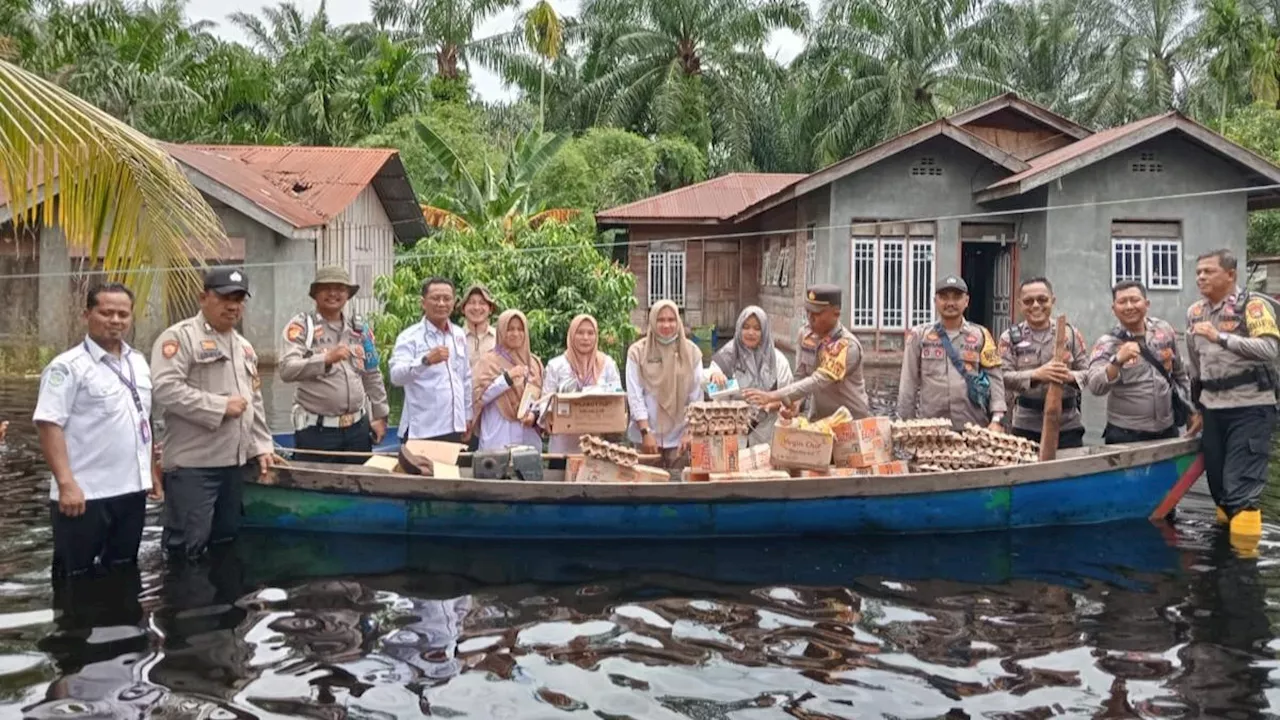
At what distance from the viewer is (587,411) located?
7.92 m

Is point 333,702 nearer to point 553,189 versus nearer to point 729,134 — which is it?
point 553,189

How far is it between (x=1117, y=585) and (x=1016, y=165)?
14.7 m

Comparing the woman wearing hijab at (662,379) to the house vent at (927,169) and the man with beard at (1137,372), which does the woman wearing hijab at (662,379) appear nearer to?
the man with beard at (1137,372)

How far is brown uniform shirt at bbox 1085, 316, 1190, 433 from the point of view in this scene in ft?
25.7

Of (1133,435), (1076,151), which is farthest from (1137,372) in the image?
(1076,151)

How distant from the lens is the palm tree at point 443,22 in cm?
3341

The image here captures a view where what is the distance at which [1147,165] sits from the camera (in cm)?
2033

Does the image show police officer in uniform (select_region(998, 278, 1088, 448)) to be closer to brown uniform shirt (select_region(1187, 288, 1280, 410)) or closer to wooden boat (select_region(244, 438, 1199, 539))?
wooden boat (select_region(244, 438, 1199, 539))

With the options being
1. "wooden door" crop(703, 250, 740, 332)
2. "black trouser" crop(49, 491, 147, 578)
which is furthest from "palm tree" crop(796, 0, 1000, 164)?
"black trouser" crop(49, 491, 147, 578)

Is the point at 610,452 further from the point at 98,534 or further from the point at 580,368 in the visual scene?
the point at 98,534

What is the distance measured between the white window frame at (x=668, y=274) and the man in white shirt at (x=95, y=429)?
2042 centimetres

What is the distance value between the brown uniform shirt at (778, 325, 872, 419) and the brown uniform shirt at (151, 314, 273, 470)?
137 inches

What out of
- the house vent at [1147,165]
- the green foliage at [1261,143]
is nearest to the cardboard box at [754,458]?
the house vent at [1147,165]

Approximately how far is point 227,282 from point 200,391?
24.2 inches
